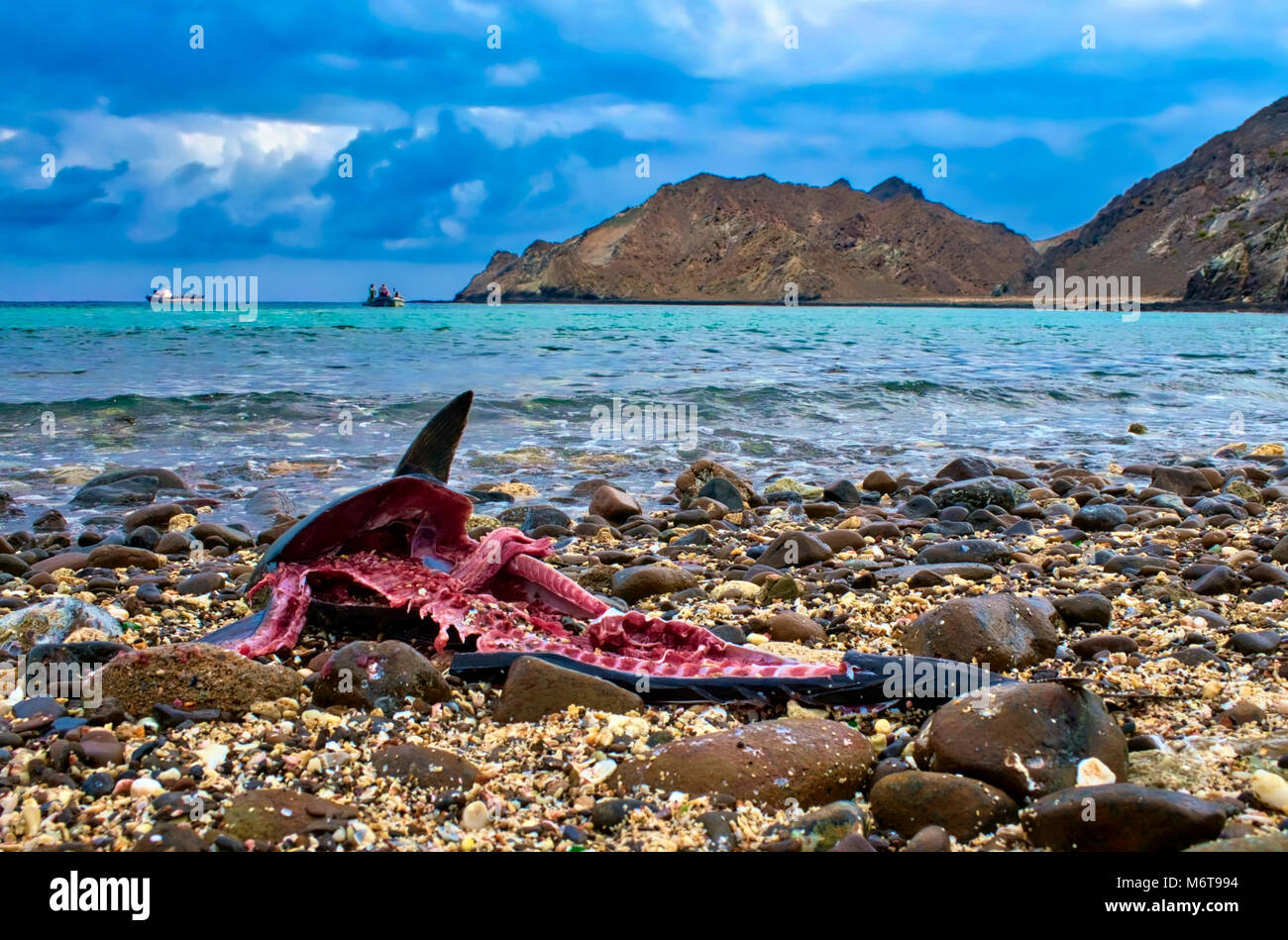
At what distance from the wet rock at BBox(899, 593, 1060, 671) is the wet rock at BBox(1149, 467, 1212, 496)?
4.70 m

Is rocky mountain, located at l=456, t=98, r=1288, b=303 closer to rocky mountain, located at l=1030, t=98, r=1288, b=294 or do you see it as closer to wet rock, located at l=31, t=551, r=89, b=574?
rocky mountain, located at l=1030, t=98, r=1288, b=294

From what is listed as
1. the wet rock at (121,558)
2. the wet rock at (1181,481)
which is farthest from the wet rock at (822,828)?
the wet rock at (1181,481)

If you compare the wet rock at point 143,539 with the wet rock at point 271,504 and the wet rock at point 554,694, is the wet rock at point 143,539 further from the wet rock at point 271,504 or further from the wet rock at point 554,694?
the wet rock at point 554,694

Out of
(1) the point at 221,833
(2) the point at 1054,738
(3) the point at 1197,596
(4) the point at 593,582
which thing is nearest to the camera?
(1) the point at 221,833

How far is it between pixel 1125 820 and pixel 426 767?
5.38ft

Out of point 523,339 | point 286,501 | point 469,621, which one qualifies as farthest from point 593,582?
point 523,339

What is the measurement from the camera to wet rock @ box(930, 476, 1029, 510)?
21.9ft

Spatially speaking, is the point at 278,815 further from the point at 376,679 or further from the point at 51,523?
the point at 51,523

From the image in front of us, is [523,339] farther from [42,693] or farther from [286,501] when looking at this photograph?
[42,693]

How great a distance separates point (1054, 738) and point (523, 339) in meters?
29.8

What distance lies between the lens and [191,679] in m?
2.85

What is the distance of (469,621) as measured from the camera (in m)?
3.38

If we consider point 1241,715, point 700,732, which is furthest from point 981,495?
point 700,732

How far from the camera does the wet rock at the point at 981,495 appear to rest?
21.9ft
